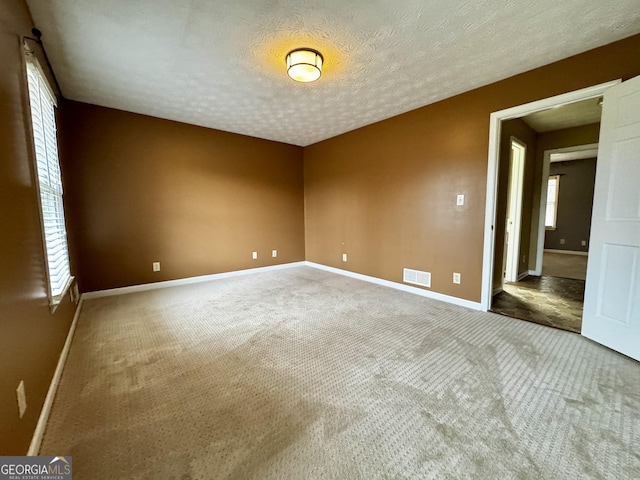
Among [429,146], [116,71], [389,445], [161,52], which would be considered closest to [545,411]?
[389,445]

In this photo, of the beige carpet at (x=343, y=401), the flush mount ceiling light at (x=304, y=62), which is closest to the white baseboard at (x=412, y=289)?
the beige carpet at (x=343, y=401)

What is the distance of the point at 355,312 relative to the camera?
2.79m

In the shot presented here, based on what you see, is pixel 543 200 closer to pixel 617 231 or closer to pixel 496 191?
pixel 496 191

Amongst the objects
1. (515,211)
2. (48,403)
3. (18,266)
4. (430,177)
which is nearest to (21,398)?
(48,403)

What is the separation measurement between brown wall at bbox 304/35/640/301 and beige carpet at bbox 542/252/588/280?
250 cm

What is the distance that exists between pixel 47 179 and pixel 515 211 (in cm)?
545

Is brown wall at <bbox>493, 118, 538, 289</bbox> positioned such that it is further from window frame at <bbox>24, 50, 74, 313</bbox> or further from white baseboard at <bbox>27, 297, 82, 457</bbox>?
window frame at <bbox>24, 50, 74, 313</bbox>

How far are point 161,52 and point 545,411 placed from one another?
358cm

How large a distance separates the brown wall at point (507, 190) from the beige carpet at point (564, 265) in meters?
0.68

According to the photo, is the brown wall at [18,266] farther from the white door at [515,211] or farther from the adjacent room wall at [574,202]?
the adjacent room wall at [574,202]

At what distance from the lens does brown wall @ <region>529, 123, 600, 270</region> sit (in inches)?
154

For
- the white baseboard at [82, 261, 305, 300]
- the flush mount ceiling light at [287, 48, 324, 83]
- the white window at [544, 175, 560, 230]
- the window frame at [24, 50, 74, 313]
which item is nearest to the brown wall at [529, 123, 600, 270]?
the white window at [544, 175, 560, 230]

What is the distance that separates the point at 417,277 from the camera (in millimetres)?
3398

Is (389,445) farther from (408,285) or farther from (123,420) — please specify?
(408,285)
